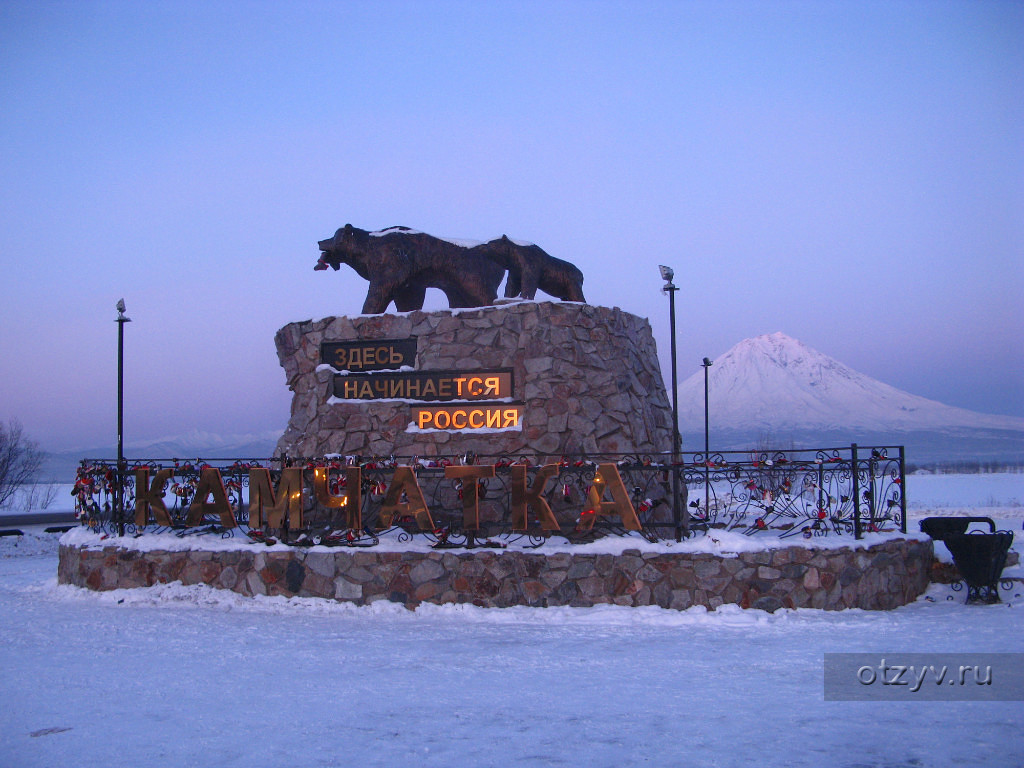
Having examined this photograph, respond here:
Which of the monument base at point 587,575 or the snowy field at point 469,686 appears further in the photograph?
the monument base at point 587,575

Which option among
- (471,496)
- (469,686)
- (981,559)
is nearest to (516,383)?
(471,496)

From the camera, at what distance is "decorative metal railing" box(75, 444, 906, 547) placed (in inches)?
350

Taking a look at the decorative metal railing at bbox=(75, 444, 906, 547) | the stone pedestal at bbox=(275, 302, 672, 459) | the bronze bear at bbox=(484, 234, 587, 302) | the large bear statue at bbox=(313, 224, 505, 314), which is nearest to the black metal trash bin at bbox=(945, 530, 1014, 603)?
the decorative metal railing at bbox=(75, 444, 906, 547)

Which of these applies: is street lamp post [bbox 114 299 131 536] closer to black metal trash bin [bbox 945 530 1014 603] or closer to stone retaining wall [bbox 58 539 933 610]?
stone retaining wall [bbox 58 539 933 610]

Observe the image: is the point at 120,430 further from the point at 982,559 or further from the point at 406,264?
the point at 982,559

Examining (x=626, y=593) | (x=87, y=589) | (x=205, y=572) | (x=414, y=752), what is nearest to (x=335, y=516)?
(x=205, y=572)

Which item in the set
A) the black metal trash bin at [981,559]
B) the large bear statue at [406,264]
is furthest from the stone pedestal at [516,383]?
Answer: the black metal trash bin at [981,559]

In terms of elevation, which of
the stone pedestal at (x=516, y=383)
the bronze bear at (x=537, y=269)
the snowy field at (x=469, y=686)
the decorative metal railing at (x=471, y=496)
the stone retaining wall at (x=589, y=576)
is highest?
the bronze bear at (x=537, y=269)

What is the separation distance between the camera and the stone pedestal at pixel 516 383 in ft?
32.7

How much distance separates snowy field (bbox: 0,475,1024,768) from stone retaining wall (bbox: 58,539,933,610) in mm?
193

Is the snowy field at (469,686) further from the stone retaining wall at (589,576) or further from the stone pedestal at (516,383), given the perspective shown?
the stone pedestal at (516,383)

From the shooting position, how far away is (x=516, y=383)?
10109 mm

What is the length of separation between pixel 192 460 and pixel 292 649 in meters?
4.27

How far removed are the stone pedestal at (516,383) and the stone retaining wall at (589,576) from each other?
159cm
